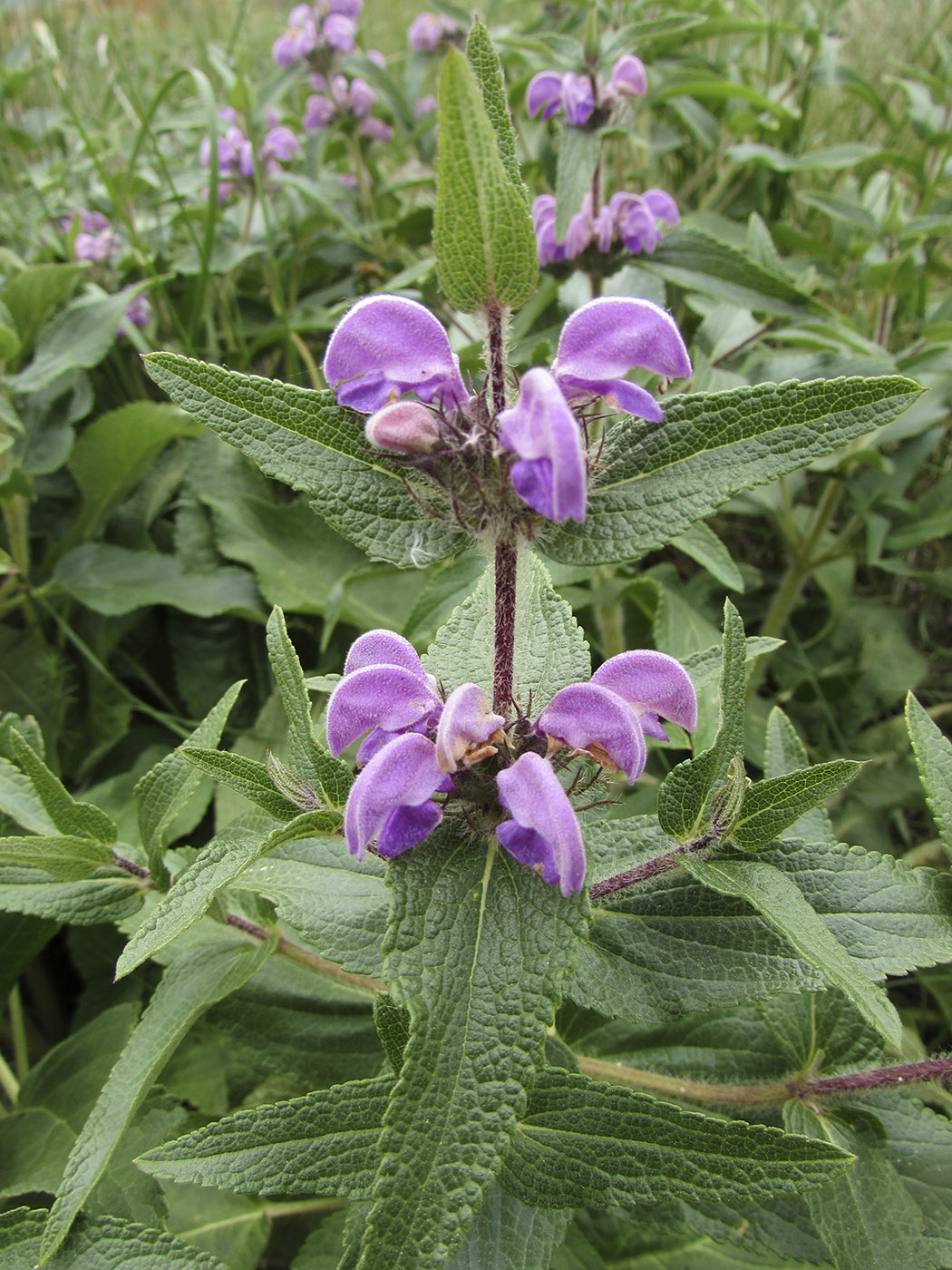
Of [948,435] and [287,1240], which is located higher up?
[948,435]

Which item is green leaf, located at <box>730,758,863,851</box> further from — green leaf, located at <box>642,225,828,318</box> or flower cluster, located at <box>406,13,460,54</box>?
flower cluster, located at <box>406,13,460,54</box>

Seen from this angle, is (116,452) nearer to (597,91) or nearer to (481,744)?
(597,91)

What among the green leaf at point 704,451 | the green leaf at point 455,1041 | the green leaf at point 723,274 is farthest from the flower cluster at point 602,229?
the green leaf at point 455,1041

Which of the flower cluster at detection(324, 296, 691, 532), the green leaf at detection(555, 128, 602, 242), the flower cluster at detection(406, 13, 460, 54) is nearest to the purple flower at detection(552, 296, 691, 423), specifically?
the flower cluster at detection(324, 296, 691, 532)

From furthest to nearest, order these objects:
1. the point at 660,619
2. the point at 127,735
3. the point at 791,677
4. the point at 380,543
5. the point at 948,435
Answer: the point at 948,435 → the point at 791,677 → the point at 127,735 → the point at 660,619 → the point at 380,543

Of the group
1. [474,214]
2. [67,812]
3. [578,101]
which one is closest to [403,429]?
[474,214]

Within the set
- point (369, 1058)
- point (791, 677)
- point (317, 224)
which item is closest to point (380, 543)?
point (369, 1058)

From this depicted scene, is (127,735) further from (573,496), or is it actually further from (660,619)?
(573,496)
